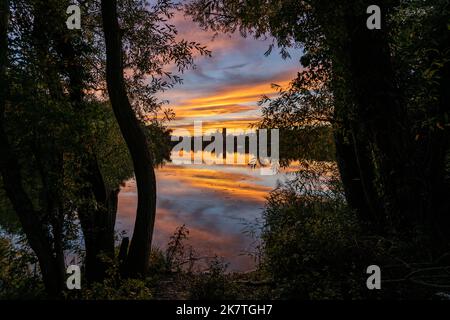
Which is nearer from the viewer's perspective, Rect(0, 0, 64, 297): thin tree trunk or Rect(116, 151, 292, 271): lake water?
Rect(0, 0, 64, 297): thin tree trunk

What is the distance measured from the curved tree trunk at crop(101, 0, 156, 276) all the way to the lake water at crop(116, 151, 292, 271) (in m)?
4.74

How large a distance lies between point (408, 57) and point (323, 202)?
25.9ft

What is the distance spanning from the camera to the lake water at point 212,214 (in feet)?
70.8

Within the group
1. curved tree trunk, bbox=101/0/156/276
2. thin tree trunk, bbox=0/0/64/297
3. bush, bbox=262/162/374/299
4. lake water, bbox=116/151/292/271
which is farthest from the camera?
lake water, bbox=116/151/292/271

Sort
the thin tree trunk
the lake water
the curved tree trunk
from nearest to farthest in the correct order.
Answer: the thin tree trunk
the curved tree trunk
the lake water

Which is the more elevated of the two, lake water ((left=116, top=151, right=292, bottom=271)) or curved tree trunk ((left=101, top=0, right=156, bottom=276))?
curved tree trunk ((left=101, top=0, right=156, bottom=276))

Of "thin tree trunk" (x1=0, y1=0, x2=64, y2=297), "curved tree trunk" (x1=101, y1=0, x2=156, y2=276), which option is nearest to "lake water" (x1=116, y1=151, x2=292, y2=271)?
"curved tree trunk" (x1=101, y1=0, x2=156, y2=276)

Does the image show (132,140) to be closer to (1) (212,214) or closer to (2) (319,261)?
(2) (319,261)

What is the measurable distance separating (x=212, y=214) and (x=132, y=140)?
22.5 meters

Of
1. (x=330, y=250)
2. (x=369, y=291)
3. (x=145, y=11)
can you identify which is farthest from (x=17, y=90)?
(x=369, y=291)

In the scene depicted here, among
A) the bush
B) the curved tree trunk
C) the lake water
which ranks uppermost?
the curved tree trunk

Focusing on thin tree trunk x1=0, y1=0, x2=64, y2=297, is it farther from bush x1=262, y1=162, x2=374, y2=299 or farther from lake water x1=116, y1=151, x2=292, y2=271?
lake water x1=116, y1=151, x2=292, y2=271

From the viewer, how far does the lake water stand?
2159 centimetres
